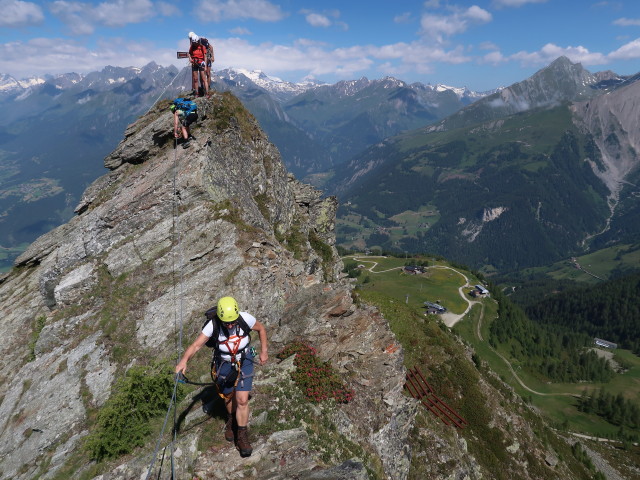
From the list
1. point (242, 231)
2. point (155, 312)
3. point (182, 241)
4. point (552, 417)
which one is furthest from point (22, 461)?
point (552, 417)

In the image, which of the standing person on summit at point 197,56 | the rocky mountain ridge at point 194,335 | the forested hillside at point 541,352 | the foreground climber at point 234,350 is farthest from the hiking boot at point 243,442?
the forested hillside at point 541,352

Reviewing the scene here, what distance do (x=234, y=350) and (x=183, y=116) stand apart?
3101 cm

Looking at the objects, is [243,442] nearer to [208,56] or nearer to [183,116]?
[183,116]

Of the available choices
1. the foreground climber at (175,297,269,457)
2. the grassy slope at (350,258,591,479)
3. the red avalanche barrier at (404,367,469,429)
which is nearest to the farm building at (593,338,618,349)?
the grassy slope at (350,258,591,479)

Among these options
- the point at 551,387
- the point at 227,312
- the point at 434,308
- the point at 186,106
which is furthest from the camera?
the point at 434,308

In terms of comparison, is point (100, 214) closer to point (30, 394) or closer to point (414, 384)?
point (30, 394)

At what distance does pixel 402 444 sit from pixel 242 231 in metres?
19.5

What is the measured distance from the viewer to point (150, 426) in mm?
15133

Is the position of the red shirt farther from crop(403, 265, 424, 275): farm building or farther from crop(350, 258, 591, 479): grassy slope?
crop(403, 265, 424, 275): farm building

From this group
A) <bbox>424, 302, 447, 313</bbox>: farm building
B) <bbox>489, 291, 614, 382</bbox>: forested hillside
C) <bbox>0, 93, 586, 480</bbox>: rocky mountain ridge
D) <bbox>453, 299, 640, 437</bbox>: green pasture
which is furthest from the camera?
<bbox>424, 302, 447, 313</bbox>: farm building

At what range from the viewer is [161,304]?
25562mm

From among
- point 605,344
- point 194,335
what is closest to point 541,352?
point 605,344

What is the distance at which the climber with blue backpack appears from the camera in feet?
114

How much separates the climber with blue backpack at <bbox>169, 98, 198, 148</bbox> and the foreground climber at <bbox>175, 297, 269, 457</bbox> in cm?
2849
